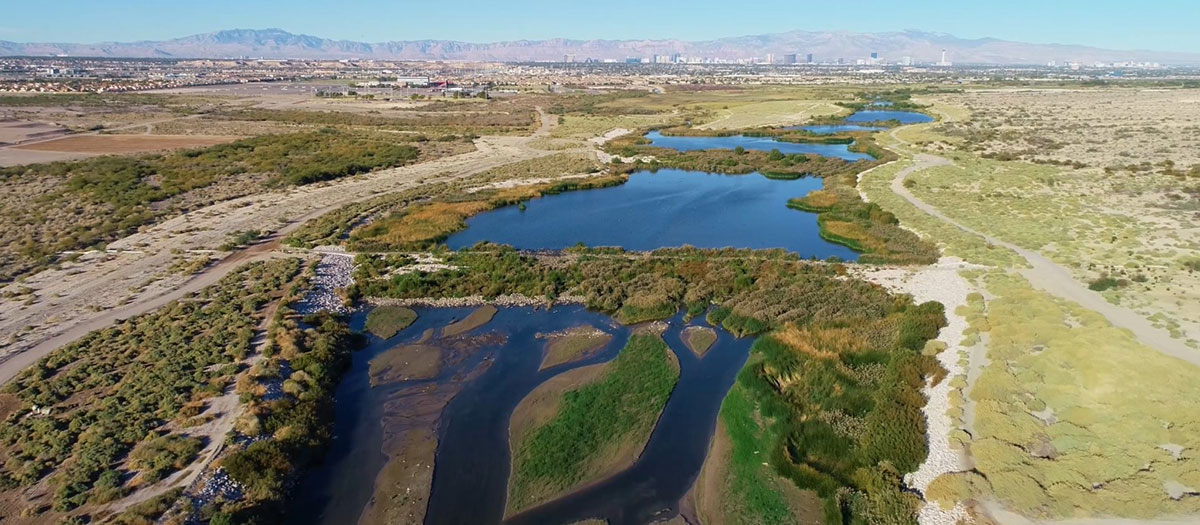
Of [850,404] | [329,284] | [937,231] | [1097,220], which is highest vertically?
[1097,220]

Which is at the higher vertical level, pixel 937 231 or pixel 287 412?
pixel 937 231

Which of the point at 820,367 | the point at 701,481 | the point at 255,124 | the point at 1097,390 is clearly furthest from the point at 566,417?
the point at 255,124

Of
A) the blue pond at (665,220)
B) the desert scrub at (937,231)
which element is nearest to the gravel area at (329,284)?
the blue pond at (665,220)

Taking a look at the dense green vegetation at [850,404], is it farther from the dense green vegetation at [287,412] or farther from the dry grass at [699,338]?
the dense green vegetation at [287,412]

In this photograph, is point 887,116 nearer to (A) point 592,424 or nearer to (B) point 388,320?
(B) point 388,320

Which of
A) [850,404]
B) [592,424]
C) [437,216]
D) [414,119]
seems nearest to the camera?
[592,424]

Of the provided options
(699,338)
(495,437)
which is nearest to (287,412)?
(495,437)

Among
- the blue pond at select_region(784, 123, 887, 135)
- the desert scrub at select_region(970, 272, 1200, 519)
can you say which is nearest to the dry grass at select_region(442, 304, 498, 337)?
the desert scrub at select_region(970, 272, 1200, 519)

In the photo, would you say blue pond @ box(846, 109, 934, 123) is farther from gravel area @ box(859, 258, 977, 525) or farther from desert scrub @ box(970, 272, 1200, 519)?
desert scrub @ box(970, 272, 1200, 519)
